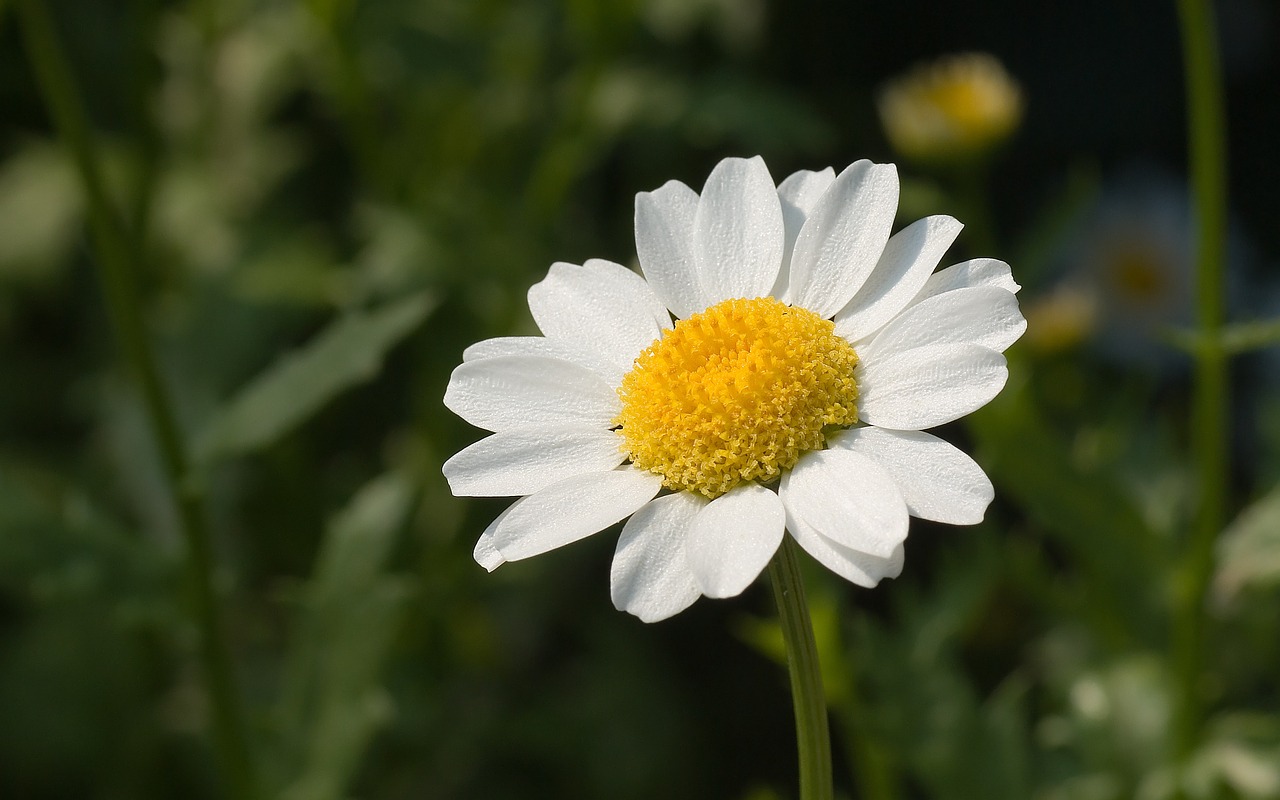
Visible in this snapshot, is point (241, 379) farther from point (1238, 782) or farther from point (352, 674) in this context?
point (1238, 782)

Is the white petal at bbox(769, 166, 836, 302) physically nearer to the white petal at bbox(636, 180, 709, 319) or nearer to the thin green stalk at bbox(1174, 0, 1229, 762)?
the white petal at bbox(636, 180, 709, 319)

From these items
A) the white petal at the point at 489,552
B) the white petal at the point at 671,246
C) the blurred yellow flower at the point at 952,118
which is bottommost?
the white petal at the point at 489,552

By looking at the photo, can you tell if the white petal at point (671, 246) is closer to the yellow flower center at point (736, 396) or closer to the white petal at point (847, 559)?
the yellow flower center at point (736, 396)

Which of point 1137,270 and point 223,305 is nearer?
point 223,305

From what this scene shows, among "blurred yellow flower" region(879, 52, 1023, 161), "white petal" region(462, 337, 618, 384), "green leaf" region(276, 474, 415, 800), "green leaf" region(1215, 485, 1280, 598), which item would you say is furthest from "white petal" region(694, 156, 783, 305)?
"blurred yellow flower" region(879, 52, 1023, 161)

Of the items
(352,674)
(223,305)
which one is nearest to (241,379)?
(223,305)

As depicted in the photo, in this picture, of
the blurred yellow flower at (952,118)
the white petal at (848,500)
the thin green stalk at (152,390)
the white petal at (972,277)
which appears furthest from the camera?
the blurred yellow flower at (952,118)

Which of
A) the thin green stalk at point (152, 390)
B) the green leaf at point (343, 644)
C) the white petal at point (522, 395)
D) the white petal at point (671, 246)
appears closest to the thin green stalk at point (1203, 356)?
the white petal at point (671, 246)
